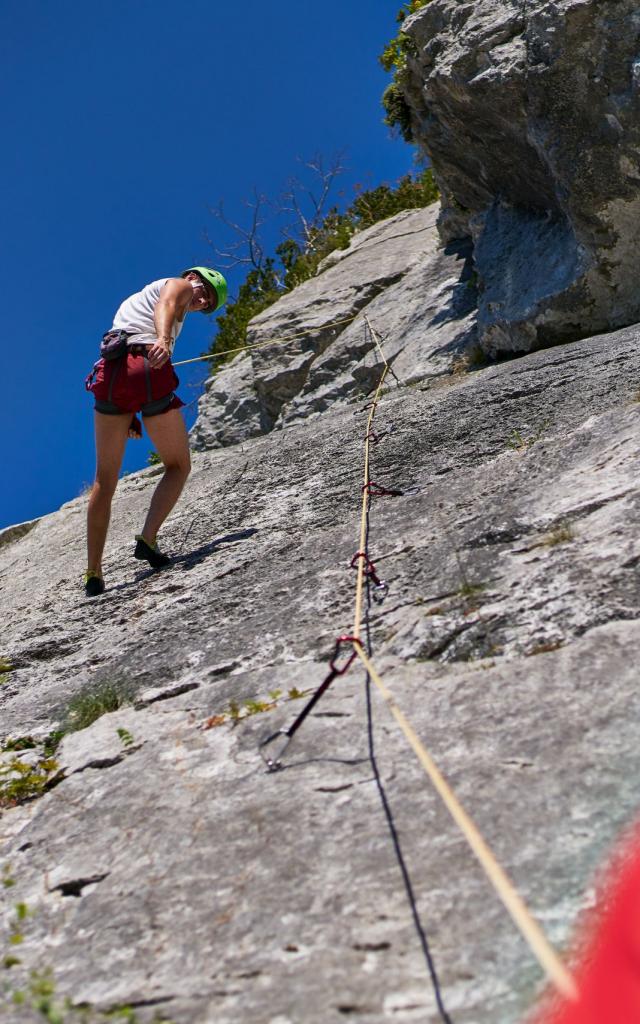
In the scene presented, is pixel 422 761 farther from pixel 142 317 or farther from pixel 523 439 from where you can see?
pixel 142 317

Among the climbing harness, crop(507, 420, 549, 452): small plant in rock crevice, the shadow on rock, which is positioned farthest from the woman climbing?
crop(507, 420, 549, 452): small plant in rock crevice

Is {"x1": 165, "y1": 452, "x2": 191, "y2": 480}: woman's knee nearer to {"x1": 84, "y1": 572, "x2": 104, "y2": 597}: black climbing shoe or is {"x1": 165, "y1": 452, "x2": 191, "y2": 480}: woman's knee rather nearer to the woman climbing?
the woman climbing

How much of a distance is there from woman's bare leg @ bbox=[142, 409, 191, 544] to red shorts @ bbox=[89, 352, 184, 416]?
0.11 meters

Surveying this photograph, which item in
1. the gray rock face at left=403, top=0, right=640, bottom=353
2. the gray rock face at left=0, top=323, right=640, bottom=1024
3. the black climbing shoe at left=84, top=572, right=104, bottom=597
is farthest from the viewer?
the gray rock face at left=403, top=0, right=640, bottom=353

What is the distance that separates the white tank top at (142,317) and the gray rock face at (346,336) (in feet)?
8.36

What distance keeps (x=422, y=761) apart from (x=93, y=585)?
130 inches

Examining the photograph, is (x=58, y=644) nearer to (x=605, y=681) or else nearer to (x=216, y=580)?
(x=216, y=580)

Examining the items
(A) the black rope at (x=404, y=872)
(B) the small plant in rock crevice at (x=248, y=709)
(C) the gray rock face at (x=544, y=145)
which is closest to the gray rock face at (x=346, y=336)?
(C) the gray rock face at (x=544, y=145)

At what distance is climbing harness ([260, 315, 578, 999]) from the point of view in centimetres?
147

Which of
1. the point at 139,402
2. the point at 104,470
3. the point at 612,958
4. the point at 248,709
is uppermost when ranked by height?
the point at 139,402

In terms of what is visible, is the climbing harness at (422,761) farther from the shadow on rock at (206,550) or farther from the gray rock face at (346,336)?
the gray rock face at (346,336)

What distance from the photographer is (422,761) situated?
81.9 inches

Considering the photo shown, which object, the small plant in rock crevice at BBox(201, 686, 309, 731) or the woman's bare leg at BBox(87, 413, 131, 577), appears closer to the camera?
the small plant in rock crevice at BBox(201, 686, 309, 731)

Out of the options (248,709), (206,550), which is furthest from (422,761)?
(206,550)
